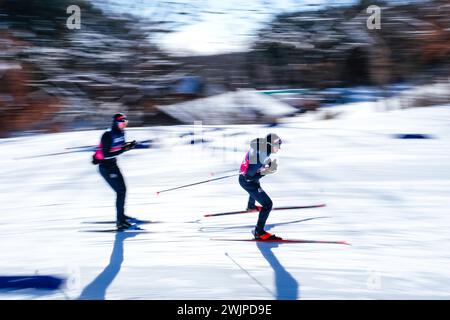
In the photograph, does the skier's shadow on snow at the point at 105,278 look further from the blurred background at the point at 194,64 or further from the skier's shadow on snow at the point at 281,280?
the blurred background at the point at 194,64

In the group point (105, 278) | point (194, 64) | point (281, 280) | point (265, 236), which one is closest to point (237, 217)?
point (265, 236)

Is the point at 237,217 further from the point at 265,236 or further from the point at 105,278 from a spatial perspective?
the point at 105,278

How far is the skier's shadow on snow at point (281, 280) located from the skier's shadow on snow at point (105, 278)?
4.12 ft

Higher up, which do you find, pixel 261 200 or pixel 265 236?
pixel 261 200

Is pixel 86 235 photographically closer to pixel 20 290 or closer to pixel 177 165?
pixel 20 290

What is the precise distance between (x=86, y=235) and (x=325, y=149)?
4066 millimetres

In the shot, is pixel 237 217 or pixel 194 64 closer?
pixel 237 217

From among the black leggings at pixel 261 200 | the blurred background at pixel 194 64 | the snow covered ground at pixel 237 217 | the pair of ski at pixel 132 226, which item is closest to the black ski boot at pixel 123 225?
the pair of ski at pixel 132 226

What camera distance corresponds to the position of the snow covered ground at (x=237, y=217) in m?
3.68

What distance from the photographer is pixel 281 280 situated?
12.1 feet

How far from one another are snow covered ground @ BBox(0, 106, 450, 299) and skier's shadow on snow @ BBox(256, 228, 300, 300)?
0.01 m

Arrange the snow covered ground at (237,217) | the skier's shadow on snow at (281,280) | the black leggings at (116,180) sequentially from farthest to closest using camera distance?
the black leggings at (116,180) < the snow covered ground at (237,217) < the skier's shadow on snow at (281,280)

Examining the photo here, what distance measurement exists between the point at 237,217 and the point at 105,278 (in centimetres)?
175

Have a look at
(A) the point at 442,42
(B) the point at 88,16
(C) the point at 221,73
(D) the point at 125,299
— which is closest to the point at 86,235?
(D) the point at 125,299
